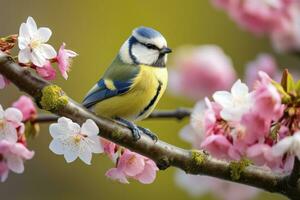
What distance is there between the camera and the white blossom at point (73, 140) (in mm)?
1652

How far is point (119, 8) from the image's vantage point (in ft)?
19.9

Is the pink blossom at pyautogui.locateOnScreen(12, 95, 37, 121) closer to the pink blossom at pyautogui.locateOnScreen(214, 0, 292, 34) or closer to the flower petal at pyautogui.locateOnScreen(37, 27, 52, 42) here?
the flower petal at pyautogui.locateOnScreen(37, 27, 52, 42)

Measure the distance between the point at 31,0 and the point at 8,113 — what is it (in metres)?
4.36

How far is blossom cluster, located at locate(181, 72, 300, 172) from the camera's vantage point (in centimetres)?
156

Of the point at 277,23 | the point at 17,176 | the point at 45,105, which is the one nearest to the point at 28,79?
the point at 45,105

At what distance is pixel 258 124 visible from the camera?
1595 mm

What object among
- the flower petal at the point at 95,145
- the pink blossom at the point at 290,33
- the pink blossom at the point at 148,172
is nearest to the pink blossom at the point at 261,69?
the pink blossom at the point at 290,33

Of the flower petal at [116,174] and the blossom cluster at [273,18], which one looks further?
the blossom cluster at [273,18]

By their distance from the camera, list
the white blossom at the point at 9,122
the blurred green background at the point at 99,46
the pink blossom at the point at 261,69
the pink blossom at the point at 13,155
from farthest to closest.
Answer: the blurred green background at the point at 99,46 → the pink blossom at the point at 261,69 → the pink blossom at the point at 13,155 → the white blossom at the point at 9,122

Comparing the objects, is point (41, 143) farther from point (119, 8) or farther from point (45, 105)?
point (45, 105)

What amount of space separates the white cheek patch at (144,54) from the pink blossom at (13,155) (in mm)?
361

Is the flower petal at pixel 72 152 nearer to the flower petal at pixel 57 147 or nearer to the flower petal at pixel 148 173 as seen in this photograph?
the flower petal at pixel 57 147

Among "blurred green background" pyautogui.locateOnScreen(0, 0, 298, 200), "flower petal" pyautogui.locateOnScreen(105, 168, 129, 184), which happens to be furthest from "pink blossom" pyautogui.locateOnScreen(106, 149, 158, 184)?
"blurred green background" pyautogui.locateOnScreen(0, 0, 298, 200)

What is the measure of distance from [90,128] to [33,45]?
0.20 m
